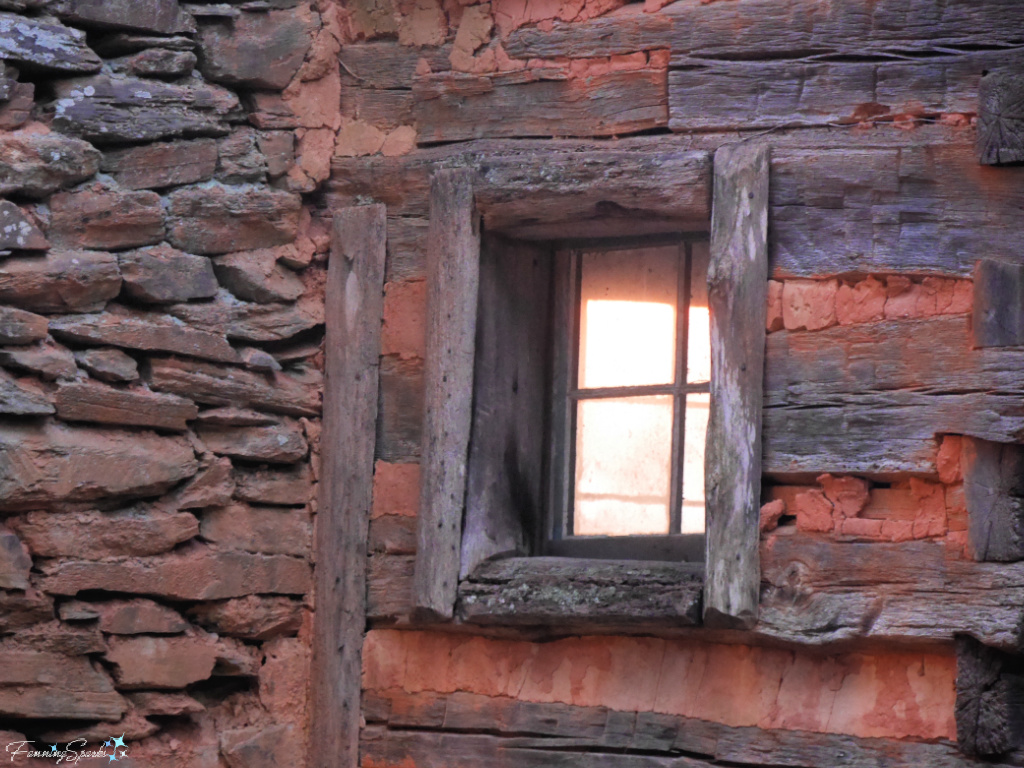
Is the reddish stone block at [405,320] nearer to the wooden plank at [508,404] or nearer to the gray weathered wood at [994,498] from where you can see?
the wooden plank at [508,404]

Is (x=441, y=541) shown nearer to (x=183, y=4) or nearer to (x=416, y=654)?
(x=416, y=654)

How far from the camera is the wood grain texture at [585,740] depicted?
3.77m

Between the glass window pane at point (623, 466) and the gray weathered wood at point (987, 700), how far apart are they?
3.17 ft

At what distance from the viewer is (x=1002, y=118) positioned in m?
3.80

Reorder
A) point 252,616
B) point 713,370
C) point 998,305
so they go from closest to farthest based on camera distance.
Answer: point 998,305
point 713,370
point 252,616

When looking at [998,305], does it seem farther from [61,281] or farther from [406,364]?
[61,281]

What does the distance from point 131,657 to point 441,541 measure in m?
0.85

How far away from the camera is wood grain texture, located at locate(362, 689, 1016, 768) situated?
3.77 metres

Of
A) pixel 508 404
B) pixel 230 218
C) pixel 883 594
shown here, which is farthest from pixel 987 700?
pixel 230 218

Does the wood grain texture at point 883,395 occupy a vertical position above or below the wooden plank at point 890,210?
below

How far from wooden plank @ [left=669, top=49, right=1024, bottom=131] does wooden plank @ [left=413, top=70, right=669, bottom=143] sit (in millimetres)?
90

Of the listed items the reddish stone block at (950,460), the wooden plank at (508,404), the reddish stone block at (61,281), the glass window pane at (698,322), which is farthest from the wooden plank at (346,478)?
the reddish stone block at (950,460)

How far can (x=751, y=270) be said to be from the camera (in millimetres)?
3939

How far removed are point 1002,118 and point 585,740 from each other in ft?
6.18
